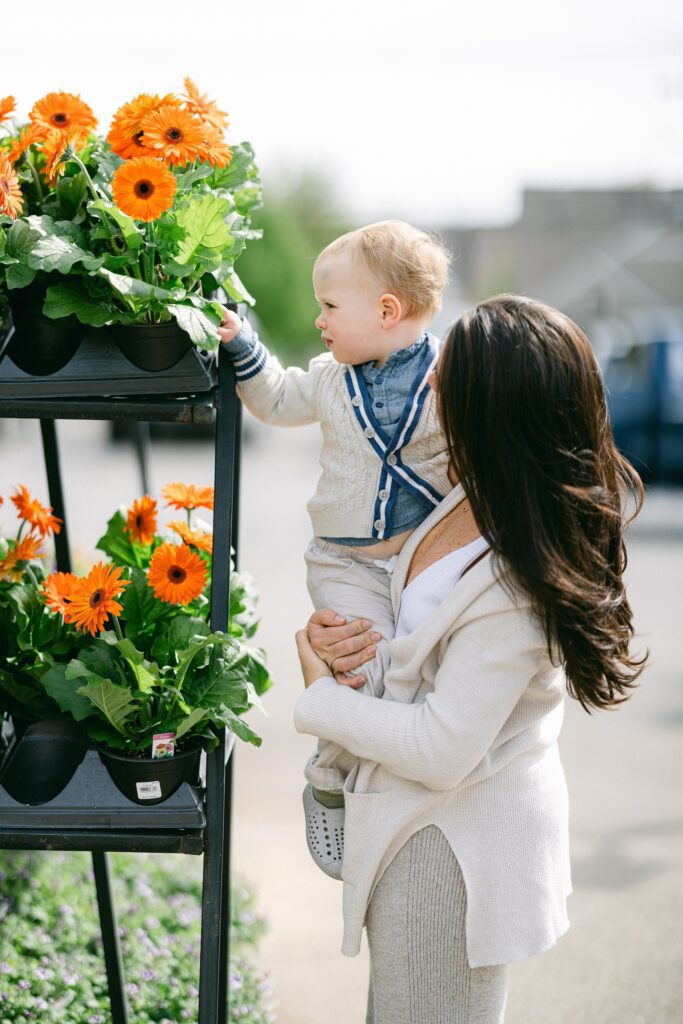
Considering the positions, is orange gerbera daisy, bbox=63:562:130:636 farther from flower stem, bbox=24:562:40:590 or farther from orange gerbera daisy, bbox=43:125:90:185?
orange gerbera daisy, bbox=43:125:90:185

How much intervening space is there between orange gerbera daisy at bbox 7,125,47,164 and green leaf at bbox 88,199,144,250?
0.58 feet

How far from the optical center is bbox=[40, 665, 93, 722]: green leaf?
1.65 meters

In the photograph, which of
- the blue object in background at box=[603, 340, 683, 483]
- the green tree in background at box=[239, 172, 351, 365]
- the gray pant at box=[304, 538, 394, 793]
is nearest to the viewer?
the gray pant at box=[304, 538, 394, 793]

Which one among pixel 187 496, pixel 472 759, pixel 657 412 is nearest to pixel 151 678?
pixel 187 496

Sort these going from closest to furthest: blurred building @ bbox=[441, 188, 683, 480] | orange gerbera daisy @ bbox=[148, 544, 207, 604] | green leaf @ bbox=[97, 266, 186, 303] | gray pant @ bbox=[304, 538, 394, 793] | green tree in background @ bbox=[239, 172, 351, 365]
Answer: green leaf @ bbox=[97, 266, 186, 303] → orange gerbera daisy @ bbox=[148, 544, 207, 604] → gray pant @ bbox=[304, 538, 394, 793] → green tree in background @ bbox=[239, 172, 351, 365] → blurred building @ bbox=[441, 188, 683, 480]

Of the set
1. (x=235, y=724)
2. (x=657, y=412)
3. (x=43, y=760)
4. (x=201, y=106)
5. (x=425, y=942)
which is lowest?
(x=657, y=412)

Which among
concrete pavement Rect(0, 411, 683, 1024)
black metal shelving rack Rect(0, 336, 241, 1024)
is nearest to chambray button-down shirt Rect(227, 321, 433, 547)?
black metal shelving rack Rect(0, 336, 241, 1024)

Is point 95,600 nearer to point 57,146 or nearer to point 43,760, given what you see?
point 43,760

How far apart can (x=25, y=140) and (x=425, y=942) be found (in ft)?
4.46

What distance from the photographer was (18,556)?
1.91 meters

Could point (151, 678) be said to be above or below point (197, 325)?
below

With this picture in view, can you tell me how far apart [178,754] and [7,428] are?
60.0 ft

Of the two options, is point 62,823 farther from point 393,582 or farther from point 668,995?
point 668,995

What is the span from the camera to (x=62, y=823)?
5.29ft
